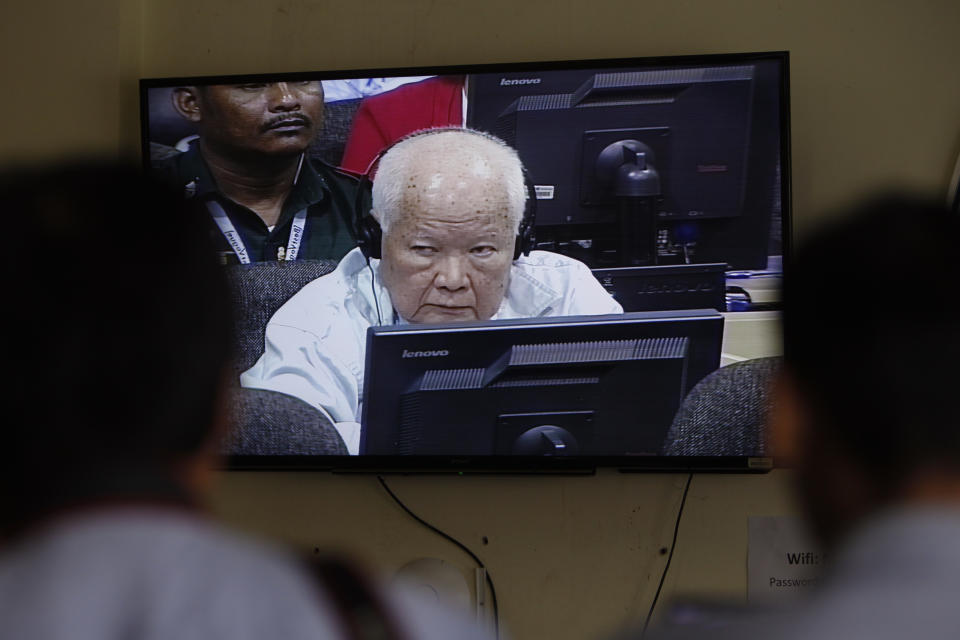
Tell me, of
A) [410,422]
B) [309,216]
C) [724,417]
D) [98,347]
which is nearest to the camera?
[98,347]

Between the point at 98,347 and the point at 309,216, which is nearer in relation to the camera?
the point at 98,347

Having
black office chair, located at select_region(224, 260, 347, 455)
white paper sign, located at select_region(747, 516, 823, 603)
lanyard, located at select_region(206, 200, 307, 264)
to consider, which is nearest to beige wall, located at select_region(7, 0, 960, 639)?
white paper sign, located at select_region(747, 516, 823, 603)

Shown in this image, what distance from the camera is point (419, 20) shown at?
297 centimetres

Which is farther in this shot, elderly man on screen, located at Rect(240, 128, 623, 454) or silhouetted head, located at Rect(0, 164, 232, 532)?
elderly man on screen, located at Rect(240, 128, 623, 454)

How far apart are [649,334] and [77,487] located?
2.00 m

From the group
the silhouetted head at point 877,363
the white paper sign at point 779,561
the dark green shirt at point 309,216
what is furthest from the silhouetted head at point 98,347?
the white paper sign at point 779,561

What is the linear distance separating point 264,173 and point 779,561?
1583mm

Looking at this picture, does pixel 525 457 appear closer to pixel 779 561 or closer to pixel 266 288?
pixel 779 561

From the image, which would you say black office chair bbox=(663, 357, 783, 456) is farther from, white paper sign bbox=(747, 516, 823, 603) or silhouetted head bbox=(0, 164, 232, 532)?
silhouetted head bbox=(0, 164, 232, 532)

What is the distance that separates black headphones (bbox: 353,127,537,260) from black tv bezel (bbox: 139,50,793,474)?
163mm

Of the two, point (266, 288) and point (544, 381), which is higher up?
point (266, 288)

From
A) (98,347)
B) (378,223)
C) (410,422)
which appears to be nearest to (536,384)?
(410,422)

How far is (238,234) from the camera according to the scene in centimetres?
284

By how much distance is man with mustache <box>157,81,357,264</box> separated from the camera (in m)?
2.81
